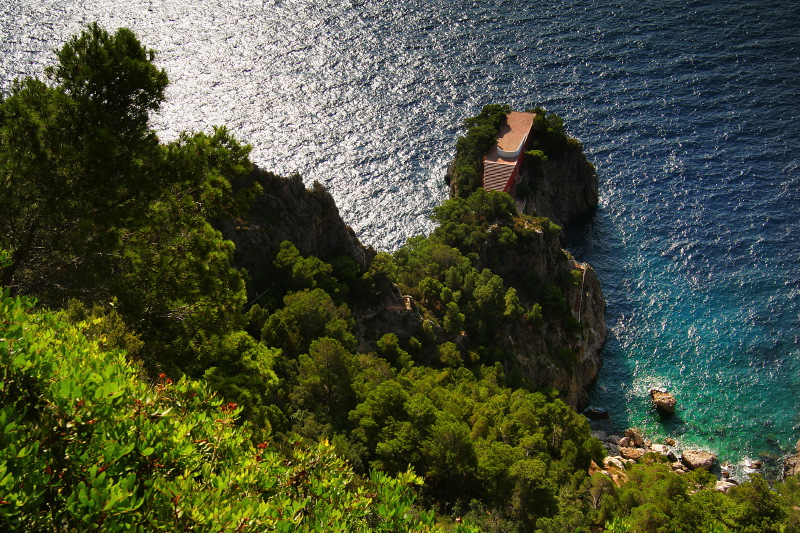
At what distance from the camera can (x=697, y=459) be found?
61.6m

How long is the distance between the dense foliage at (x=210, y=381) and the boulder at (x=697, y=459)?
31.4 ft

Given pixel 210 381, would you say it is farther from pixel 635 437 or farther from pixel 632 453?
pixel 635 437

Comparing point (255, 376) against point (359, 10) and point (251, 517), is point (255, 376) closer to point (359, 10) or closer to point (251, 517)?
point (251, 517)

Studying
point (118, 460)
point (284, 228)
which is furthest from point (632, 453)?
point (118, 460)

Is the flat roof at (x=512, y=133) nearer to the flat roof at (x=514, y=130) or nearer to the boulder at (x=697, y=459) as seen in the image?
the flat roof at (x=514, y=130)

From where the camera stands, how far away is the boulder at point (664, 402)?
223 ft

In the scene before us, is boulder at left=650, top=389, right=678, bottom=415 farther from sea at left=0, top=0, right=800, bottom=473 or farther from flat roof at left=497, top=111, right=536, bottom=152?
flat roof at left=497, top=111, right=536, bottom=152

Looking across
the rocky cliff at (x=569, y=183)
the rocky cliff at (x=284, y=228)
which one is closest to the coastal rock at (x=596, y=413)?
the rocky cliff at (x=284, y=228)

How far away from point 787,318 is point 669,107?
4797 cm

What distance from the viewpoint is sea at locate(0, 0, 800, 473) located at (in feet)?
242

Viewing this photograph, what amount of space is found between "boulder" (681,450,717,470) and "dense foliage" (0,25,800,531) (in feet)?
31.4

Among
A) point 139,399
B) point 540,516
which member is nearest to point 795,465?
point 540,516

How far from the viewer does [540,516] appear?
A: 39.7 metres

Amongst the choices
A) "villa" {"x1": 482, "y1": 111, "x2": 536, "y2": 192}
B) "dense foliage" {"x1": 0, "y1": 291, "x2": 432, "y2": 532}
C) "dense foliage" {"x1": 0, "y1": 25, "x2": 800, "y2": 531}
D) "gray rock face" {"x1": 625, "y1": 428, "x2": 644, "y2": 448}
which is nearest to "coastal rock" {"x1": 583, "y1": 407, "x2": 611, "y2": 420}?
"gray rock face" {"x1": 625, "y1": 428, "x2": 644, "y2": 448}
